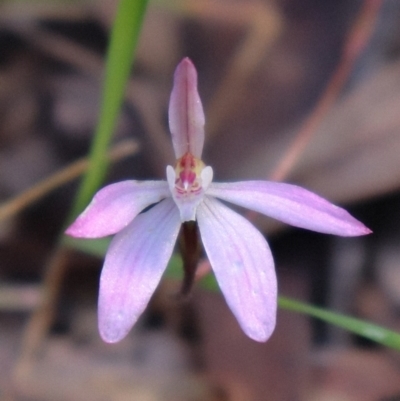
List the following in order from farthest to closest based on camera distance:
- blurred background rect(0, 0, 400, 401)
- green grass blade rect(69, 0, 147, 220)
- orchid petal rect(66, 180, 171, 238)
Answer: blurred background rect(0, 0, 400, 401)
green grass blade rect(69, 0, 147, 220)
orchid petal rect(66, 180, 171, 238)

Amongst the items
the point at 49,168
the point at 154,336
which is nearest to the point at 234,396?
the point at 154,336

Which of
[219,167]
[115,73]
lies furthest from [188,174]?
[219,167]

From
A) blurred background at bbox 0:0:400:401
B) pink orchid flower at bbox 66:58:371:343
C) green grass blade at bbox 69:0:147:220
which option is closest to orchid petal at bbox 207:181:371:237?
pink orchid flower at bbox 66:58:371:343

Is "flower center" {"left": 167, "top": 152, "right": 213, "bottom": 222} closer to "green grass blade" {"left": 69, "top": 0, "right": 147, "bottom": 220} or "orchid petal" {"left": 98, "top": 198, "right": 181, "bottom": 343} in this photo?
"orchid petal" {"left": 98, "top": 198, "right": 181, "bottom": 343}

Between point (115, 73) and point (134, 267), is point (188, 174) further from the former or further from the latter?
point (115, 73)

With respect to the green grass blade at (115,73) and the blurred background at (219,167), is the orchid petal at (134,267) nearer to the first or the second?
the green grass blade at (115,73)

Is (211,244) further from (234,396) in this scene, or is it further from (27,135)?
(27,135)
